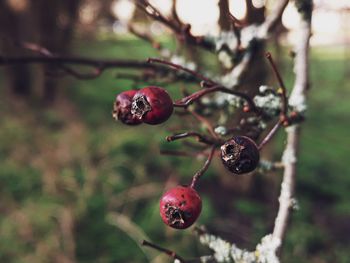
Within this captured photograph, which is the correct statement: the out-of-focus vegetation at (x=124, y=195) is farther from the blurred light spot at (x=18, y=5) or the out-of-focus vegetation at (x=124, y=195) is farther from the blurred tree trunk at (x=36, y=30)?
the blurred light spot at (x=18, y=5)

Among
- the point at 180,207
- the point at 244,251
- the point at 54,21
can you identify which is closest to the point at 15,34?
the point at 54,21

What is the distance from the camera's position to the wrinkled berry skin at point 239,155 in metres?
0.73

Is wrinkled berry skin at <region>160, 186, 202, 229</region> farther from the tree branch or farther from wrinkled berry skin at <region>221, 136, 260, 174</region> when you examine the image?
the tree branch

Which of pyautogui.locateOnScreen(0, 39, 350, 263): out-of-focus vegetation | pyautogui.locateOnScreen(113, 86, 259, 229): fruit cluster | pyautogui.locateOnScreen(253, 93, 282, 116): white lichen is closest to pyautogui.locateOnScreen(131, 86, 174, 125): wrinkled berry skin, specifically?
pyautogui.locateOnScreen(113, 86, 259, 229): fruit cluster

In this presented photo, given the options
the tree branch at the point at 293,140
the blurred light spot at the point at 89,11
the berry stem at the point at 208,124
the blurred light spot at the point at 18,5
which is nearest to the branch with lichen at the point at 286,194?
the tree branch at the point at 293,140

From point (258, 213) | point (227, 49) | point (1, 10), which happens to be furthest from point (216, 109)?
point (1, 10)

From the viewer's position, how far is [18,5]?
879 cm

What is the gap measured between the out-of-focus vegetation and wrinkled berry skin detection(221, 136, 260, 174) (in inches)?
89.7

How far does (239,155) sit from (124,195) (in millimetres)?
4106

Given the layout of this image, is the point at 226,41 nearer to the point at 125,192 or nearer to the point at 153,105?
the point at 153,105

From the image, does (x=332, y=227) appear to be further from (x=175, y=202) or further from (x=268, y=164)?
(x=175, y=202)

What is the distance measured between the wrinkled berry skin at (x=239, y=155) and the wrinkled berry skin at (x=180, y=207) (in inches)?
3.5

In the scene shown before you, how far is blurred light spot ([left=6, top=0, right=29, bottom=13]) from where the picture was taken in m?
8.68

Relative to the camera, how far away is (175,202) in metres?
0.77
